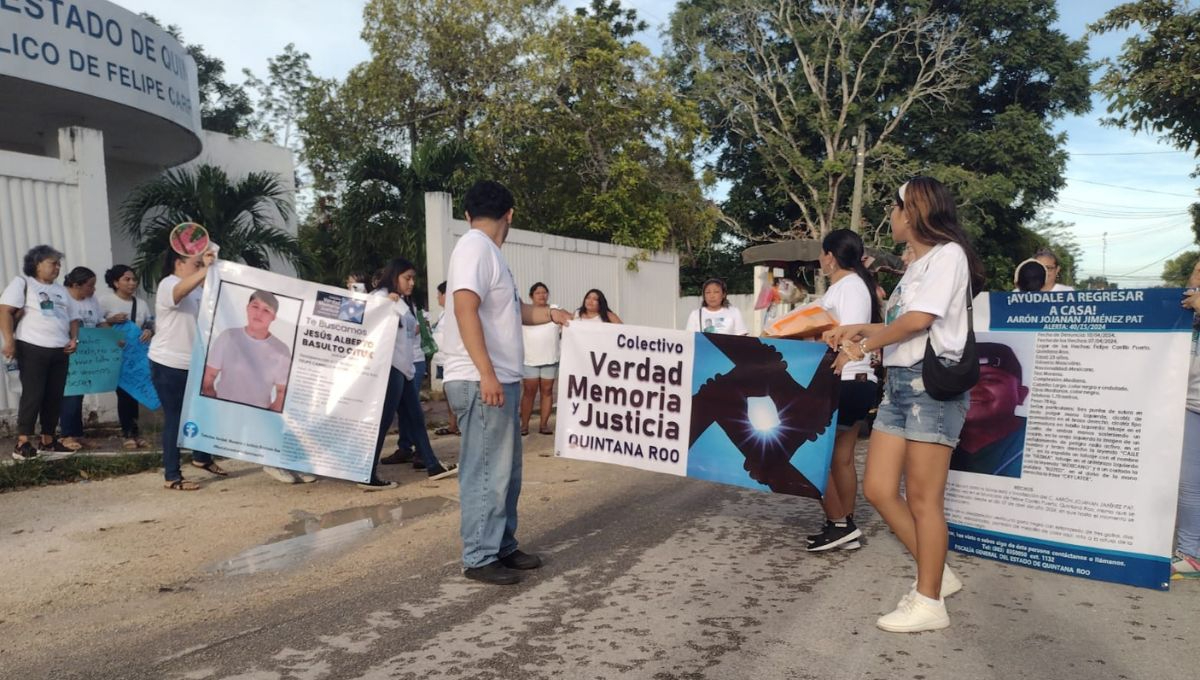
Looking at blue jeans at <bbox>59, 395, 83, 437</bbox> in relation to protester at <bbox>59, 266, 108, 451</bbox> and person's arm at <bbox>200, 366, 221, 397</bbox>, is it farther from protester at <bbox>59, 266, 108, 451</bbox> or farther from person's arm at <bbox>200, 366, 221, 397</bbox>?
person's arm at <bbox>200, 366, 221, 397</bbox>

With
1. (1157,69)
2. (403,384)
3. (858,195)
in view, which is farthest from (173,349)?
(858,195)

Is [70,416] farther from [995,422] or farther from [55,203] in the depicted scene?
[995,422]

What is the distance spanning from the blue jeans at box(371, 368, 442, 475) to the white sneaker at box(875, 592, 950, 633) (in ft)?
13.1

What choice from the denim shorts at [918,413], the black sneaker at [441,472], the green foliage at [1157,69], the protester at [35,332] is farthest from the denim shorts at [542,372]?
the green foliage at [1157,69]

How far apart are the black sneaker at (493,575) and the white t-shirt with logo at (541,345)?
17.9 ft

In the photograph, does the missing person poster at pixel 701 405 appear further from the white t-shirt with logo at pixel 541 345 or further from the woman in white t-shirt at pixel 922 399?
the white t-shirt with logo at pixel 541 345

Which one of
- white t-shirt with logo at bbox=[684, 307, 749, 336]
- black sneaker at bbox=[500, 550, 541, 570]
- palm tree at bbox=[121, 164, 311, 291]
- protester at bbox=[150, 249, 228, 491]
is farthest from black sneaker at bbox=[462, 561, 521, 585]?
palm tree at bbox=[121, 164, 311, 291]

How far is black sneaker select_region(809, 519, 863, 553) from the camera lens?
4766 mm

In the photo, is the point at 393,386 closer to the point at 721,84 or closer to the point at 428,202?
the point at 428,202

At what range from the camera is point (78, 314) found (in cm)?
764

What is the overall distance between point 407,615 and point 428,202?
9804 millimetres

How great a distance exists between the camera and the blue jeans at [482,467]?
416 centimetres

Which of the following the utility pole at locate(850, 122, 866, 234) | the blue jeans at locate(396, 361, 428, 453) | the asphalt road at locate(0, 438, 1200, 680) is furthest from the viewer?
the utility pole at locate(850, 122, 866, 234)

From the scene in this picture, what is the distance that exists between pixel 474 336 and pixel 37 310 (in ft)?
16.9
